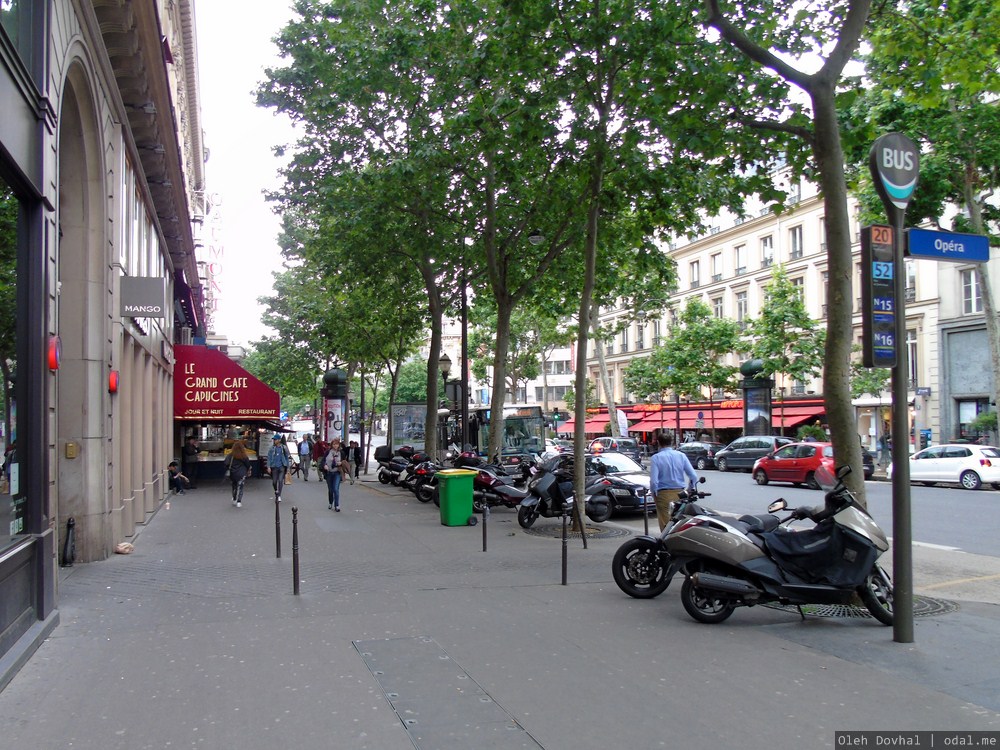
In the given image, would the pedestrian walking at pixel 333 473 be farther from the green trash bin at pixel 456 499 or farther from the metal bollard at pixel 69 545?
the metal bollard at pixel 69 545

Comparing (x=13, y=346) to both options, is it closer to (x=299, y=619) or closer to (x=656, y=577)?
(x=299, y=619)

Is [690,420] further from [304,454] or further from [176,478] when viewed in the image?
[176,478]

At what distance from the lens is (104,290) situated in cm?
1140

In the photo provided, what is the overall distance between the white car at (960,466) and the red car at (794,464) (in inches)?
83.4

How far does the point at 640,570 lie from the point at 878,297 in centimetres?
381

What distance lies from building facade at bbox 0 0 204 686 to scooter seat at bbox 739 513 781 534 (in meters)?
6.30

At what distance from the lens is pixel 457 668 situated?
6.45 metres

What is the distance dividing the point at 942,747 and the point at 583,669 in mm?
2467

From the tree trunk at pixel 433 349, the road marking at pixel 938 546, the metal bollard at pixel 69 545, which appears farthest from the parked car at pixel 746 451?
the metal bollard at pixel 69 545

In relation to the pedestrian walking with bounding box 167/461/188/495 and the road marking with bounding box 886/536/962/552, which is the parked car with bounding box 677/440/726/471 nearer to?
the pedestrian walking with bounding box 167/461/188/495

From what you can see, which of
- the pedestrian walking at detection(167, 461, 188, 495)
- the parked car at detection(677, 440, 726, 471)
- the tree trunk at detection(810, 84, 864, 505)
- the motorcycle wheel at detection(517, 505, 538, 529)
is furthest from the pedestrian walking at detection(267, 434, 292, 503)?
the parked car at detection(677, 440, 726, 471)

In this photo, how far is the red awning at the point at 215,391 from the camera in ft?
82.0

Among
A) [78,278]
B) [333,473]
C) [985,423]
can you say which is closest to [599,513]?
[333,473]

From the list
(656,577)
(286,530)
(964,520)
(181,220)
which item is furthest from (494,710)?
(181,220)
